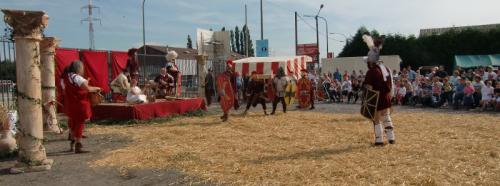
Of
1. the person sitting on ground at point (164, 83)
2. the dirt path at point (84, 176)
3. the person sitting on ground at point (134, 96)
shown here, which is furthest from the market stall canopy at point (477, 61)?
the dirt path at point (84, 176)

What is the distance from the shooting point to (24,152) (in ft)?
21.8

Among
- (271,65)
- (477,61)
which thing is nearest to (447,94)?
(271,65)

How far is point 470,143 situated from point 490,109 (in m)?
8.19

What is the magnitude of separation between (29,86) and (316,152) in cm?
416

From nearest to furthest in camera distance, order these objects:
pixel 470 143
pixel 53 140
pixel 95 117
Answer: pixel 470 143 → pixel 53 140 → pixel 95 117

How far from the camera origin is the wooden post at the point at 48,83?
33.8 feet

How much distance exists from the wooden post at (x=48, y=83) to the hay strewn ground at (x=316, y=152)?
3.09 ft

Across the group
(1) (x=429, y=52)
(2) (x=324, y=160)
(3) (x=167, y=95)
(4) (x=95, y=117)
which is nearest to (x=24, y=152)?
(2) (x=324, y=160)

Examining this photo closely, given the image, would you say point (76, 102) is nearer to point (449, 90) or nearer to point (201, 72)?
point (201, 72)

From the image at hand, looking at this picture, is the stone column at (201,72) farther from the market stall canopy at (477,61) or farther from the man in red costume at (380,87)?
the market stall canopy at (477,61)

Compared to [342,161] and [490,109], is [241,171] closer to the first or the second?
[342,161]

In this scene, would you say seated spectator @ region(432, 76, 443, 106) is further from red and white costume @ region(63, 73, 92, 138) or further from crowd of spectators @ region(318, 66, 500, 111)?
red and white costume @ region(63, 73, 92, 138)

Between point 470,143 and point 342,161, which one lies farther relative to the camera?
point 470,143

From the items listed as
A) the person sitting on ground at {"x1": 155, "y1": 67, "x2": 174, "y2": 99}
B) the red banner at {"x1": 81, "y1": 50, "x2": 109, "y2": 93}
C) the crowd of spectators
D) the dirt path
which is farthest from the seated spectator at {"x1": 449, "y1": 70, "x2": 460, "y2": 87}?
the dirt path
